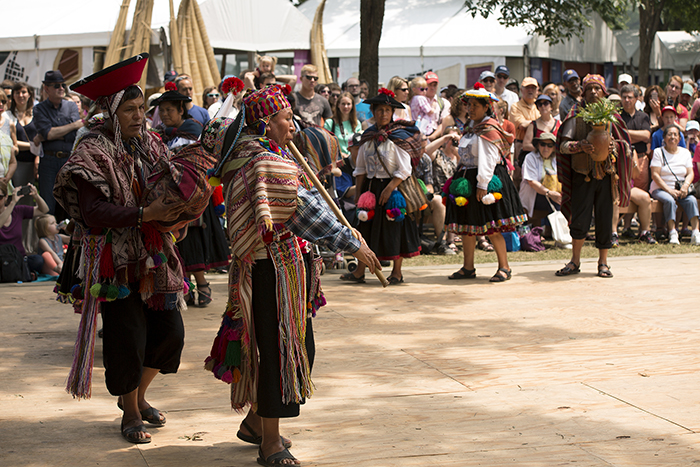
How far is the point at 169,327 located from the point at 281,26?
14.0 metres

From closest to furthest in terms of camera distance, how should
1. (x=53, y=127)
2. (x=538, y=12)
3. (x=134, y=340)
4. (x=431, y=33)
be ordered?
(x=134, y=340)
(x=53, y=127)
(x=431, y=33)
(x=538, y=12)

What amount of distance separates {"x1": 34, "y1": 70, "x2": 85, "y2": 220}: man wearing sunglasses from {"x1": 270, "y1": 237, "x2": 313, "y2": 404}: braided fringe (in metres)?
6.77

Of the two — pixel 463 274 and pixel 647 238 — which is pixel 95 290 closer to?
pixel 463 274

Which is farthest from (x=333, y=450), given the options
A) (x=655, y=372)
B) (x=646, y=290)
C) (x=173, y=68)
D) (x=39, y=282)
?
(x=173, y=68)

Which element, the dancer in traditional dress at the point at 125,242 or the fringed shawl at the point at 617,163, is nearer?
the dancer in traditional dress at the point at 125,242

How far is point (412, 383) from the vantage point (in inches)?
201

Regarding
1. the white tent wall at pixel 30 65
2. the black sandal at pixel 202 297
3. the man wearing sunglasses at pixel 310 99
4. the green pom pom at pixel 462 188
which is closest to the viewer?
the black sandal at pixel 202 297

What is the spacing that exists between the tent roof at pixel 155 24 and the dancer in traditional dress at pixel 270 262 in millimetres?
11479

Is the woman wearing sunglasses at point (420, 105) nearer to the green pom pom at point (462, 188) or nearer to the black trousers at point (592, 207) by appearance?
the green pom pom at point (462, 188)

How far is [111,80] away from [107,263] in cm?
94

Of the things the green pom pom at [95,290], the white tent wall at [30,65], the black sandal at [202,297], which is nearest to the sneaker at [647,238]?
the black sandal at [202,297]

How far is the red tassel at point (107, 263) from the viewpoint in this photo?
157 inches

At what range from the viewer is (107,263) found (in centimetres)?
401

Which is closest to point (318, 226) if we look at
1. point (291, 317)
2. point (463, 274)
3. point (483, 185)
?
point (291, 317)
